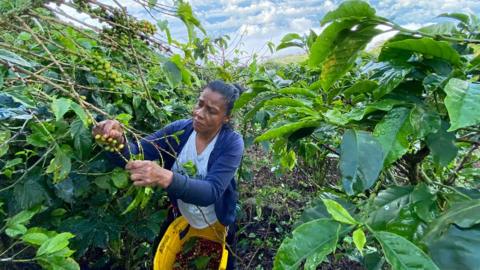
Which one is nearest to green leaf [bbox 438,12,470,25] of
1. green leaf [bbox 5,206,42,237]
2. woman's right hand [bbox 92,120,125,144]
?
woman's right hand [bbox 92,120,125,144]

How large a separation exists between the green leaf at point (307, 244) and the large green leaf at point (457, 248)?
136mm

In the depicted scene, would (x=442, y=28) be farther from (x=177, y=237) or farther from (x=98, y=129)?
(x=177, y=237)

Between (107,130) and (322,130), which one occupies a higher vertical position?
(322,130)

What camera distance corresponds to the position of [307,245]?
0.60 metres

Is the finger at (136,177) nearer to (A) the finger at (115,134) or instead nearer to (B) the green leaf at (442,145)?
(A) the finger at (115,134)

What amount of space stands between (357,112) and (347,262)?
1.92 meters

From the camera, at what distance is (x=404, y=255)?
1.81ft

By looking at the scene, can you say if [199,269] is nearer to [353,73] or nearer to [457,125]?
[353,73]

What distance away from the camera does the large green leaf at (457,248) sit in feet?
1.81

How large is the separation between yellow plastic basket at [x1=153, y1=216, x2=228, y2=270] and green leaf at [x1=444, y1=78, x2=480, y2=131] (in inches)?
60.7

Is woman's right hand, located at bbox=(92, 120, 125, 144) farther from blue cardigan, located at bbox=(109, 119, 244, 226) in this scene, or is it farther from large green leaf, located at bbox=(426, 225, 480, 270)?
large green leaf, located at bbox=(426, 225, 480, 270)

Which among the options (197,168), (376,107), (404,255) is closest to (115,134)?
(197,168)

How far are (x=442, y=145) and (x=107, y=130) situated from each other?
0.91 m

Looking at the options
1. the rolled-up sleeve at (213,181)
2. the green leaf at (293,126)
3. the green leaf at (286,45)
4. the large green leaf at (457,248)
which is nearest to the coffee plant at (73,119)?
the rolled-up sleeve at (213,181)
